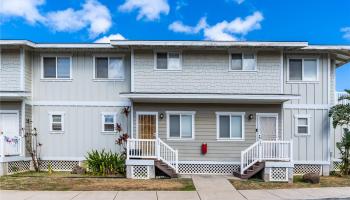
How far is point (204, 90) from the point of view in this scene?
60.0 ft

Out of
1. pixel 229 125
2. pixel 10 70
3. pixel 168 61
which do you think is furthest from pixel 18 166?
pixel 229 125

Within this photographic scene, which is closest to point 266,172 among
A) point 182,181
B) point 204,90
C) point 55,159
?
point 182,181

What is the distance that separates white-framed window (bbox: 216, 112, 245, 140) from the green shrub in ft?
16.1

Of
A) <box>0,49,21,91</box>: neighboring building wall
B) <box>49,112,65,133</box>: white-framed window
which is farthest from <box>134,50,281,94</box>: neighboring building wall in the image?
<box>0,49,21,91</box>: neighboring building wall

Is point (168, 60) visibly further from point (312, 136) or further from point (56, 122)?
point (312, 136)

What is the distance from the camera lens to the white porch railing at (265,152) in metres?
16.6

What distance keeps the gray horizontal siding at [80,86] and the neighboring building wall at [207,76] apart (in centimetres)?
127

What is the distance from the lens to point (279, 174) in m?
16.1

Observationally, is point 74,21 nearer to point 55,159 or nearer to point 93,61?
point 93,61

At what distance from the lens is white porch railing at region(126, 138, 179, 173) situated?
16.8 m

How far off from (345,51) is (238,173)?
7924 mm

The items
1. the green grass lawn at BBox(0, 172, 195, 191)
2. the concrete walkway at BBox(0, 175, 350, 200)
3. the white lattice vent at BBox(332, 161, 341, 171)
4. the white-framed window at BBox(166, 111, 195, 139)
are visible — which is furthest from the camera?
the white lattice vent at BBox(332, 161, 341, 171)

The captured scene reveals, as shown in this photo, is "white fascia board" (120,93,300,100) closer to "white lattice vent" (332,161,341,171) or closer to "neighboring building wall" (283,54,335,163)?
"neighboring building wall" (283,54,335,163)

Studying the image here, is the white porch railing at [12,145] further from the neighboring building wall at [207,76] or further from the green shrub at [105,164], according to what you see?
the neighboring building wall at [207,76]
